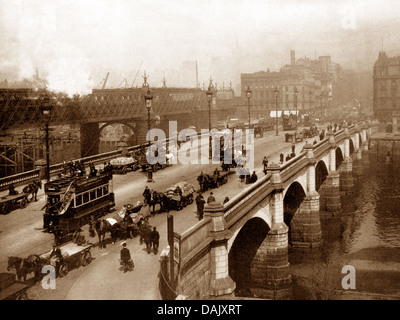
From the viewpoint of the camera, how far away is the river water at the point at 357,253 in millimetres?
34406

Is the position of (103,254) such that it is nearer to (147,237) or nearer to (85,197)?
(147,237)

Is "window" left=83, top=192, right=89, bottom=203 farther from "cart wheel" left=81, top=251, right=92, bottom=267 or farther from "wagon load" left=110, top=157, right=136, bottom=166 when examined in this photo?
"wagon load" left=110, top=157, right=136, bottom=166

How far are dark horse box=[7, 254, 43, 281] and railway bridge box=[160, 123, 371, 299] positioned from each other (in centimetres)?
490

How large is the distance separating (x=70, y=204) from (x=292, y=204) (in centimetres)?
2881

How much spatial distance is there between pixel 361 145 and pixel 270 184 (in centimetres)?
6885

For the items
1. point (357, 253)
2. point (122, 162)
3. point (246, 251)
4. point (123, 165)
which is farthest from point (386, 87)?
point (246, 251)

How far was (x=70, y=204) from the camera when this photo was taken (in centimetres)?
2370

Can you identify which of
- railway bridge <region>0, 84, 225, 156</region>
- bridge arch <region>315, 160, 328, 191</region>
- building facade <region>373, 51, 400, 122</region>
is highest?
building facade <region>373, 51, 400, 122</region>

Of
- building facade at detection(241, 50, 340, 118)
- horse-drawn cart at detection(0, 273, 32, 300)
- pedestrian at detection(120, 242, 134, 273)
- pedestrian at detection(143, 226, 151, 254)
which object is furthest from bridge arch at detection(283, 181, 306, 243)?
building facade at detection(241, 50, 340, 118)

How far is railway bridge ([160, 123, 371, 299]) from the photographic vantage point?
19719 millimetres

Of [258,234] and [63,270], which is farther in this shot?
[258,234]
